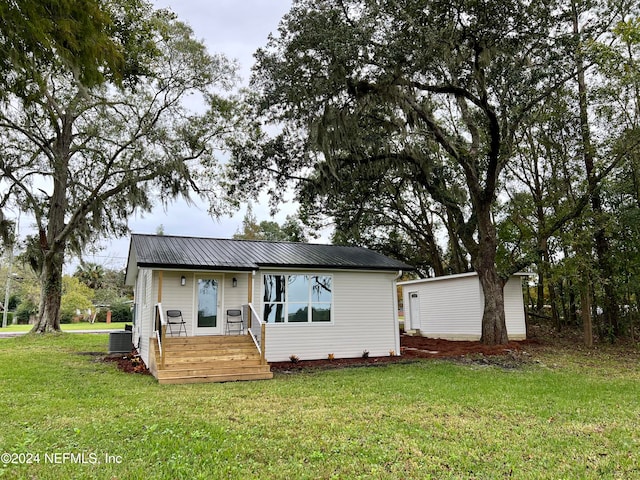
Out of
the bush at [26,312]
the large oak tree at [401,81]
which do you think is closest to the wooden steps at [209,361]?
the large oak tree at [401,81]

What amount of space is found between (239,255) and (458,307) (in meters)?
8.77

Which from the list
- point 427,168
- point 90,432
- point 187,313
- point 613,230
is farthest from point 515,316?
point 90,432

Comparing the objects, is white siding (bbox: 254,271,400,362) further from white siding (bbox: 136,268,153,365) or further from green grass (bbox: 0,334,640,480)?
white siding (bbox: 136,268,153,365)

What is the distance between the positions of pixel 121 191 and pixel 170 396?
11.6m

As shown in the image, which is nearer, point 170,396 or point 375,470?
point 375,470

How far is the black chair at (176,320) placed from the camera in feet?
30.7

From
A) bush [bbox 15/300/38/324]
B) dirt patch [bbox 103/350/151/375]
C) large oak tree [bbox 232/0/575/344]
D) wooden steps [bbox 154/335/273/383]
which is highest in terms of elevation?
large oak tree [bbox 232/0/575/344]

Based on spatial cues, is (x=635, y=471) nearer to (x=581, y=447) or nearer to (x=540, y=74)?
(x=581, y=447)

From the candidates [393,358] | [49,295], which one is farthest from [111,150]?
[393,358]

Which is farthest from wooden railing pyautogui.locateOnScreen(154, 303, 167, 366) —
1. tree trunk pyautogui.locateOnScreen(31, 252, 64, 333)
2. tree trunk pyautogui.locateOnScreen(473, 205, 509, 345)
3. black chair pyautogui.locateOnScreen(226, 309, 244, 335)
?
tree trunk pyautogui.locateOnScreen(31, 252, 64, 333)

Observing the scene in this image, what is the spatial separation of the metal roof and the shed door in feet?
19.4

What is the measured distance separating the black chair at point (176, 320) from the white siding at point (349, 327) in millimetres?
1708

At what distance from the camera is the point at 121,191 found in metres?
15.6

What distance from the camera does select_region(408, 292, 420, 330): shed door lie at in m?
17.6
